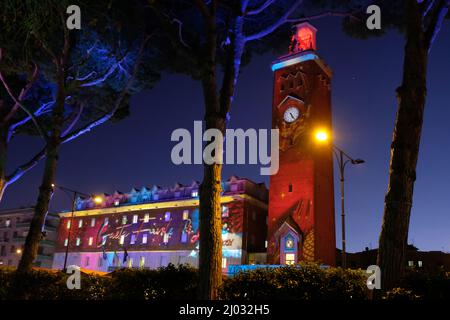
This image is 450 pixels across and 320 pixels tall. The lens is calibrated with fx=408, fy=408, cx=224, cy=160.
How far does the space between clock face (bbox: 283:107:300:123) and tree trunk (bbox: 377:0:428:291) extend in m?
32.2

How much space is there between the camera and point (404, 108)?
815 centimetres

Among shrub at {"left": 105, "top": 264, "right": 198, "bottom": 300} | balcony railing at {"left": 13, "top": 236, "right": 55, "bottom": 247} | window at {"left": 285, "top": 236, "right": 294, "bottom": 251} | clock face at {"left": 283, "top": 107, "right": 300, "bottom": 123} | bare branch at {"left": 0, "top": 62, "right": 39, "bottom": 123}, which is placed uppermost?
clock face at {"left": 283, "top": 107, "right": 300, "bottom": 123}

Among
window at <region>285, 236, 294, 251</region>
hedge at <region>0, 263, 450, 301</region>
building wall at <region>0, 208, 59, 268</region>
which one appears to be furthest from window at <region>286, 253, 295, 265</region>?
building wall at <region>0, 208, 59, 268</region>

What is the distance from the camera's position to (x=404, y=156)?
778cm

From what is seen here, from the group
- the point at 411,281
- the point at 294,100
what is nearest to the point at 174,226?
the point at 294,100

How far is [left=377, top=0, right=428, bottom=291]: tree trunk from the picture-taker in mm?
7426

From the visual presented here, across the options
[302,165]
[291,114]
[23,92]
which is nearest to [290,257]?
[302,165]

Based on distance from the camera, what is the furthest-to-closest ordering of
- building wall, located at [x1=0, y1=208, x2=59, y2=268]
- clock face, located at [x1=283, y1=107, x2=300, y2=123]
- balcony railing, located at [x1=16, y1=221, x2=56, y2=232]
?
balcony railing, located at [x1=16, y1=221, x2=56, y2=232], building wall, located at [x1=0, y1=208, x2=59, y2=268], clock face, located at [x1=283, y1=107, x2=300, y2=123]

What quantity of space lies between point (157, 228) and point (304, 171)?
21.3 metres

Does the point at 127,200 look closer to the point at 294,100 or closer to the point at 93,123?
the point at 294,100

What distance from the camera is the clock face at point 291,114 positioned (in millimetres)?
40894

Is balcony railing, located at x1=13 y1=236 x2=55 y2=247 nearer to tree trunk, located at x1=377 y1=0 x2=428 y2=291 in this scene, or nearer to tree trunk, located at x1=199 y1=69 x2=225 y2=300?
tree trunk, located at x1=199 y1=69 x2=225 y2=300

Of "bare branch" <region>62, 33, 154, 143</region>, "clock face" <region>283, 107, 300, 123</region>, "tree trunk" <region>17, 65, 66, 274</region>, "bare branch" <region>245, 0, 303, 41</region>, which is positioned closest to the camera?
"bare branch" <region>245, 0, 303, 41</region>
